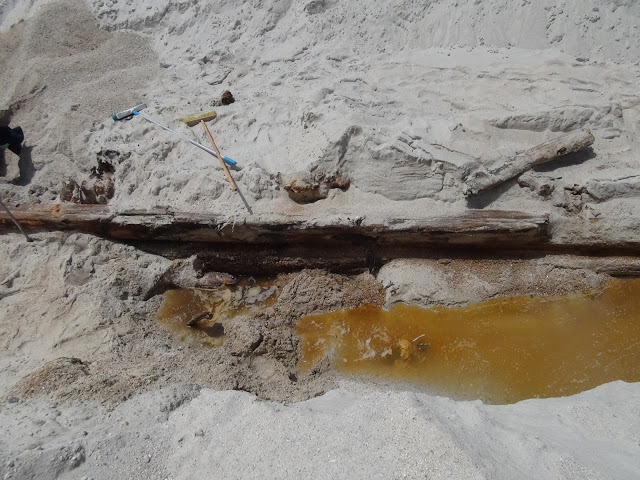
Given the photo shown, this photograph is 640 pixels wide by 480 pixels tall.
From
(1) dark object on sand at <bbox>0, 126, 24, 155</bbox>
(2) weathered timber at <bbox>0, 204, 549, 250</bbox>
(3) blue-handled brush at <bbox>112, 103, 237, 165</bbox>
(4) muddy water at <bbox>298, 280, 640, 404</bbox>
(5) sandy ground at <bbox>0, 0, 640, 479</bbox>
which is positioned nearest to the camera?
(5) sandy ground at <bbox>0, 0, 640, 479</bbox>

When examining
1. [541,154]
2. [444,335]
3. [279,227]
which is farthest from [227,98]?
[444,335]

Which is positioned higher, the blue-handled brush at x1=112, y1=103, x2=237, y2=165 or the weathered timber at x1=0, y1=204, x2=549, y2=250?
the blue-handled brush at x1=112, y1=103, x2=237, y2=165

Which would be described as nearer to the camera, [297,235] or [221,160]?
[297,235]

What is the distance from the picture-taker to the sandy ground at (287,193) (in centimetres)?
263

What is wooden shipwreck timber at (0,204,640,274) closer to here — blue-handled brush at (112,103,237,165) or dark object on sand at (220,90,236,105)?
blue-handled brush at (112,103,237,165)

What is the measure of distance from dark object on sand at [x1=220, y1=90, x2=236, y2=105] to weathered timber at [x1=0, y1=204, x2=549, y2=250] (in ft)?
6.54

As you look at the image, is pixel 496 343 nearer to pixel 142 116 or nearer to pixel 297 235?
pixel 297 235

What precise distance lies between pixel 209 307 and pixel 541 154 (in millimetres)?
3868

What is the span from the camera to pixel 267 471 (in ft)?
8.03

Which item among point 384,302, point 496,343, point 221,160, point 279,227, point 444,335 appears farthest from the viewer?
point 221,160

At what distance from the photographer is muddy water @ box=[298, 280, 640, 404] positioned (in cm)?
370

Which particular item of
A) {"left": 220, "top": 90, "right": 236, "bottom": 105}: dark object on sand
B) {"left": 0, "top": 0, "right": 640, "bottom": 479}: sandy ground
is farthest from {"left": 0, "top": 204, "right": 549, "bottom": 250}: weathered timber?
{"left": 220, "top": 90, "right": 236, "bottom": 105}: dark object on sand

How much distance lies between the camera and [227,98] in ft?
18.6

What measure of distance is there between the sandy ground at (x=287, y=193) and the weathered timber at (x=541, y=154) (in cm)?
15
